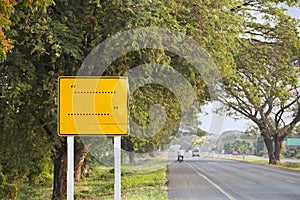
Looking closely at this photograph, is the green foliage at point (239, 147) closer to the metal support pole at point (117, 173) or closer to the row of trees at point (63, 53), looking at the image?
the row of trees at point (63, 53)

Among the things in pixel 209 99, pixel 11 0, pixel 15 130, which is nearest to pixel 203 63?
pixel 15 130

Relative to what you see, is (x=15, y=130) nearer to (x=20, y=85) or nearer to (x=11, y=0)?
(x=20, y=85)

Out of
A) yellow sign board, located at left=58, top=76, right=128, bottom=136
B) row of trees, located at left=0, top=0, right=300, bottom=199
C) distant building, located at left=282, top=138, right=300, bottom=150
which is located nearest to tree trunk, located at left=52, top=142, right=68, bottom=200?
row of trees, located at left=0, top=0, right=300, bottom=199

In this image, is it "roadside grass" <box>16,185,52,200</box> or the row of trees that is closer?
the row of trees

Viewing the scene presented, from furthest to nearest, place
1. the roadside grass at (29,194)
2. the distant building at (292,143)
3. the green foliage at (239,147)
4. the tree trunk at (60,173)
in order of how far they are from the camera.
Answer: the green foliage at (239,147)
the distant building at (292,143)
the roadside grass at (29,194)
the tree trunk at (60,173)

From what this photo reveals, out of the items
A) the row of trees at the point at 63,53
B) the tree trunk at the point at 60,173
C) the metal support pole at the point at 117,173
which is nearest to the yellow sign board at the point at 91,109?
the metal support pole at the point at 117,173

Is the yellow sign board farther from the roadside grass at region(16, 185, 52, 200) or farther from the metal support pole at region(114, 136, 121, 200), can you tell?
the roadside grass at region(16, 185, 52, 200)

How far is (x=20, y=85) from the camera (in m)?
15.1

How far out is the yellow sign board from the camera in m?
7.93

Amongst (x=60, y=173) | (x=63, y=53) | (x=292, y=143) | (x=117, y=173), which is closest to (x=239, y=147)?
(x=292, y=143)

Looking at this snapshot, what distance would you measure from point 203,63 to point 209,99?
13.1 meters

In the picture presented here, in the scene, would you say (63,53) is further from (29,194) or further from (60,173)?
(29,194)

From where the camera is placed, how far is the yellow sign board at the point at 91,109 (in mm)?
7934

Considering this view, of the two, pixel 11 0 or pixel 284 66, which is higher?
pixel 284 66
